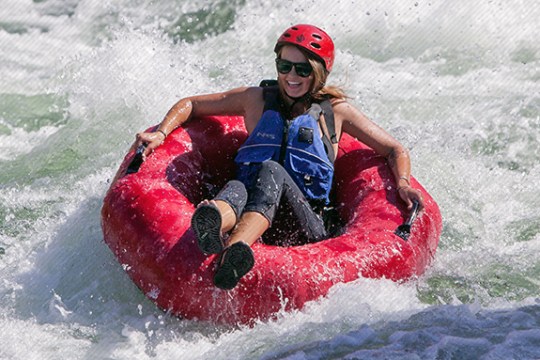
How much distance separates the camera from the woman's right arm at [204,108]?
5.47 m

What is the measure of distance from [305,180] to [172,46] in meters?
4.00

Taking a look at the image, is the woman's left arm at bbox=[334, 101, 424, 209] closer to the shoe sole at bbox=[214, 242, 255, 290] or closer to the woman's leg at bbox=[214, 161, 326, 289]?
the woman's leg at bbox=[214, 161, 326, 289]

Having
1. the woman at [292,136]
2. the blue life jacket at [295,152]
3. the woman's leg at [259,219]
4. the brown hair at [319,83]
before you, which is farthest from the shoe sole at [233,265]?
the brown hair at [319,83]

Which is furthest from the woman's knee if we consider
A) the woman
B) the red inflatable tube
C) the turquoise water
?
the turquoise water

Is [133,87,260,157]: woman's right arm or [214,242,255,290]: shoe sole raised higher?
[133,87,260,157]: woman's right arm

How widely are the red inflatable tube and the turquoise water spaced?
113 millimetres

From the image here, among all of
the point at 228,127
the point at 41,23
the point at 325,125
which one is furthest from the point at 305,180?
the point at 41,23

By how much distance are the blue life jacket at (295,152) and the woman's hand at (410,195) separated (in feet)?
1.35

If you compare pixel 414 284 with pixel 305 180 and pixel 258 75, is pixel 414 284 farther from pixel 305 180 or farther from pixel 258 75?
pixel 258 75

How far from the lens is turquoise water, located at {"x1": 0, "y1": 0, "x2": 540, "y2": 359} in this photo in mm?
4625

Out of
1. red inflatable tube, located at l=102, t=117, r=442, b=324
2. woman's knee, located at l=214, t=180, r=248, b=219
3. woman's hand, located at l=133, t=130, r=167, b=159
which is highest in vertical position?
woman's hand, located at l=133, t=130, r=167, b=159

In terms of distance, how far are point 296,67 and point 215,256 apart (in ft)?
3.84

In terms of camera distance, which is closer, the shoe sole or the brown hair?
the shoe sole

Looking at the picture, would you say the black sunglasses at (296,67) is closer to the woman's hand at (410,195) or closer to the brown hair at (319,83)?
the brown hair at (319,83)
